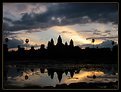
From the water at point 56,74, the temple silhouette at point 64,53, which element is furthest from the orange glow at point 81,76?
the temple silhouette at point 64,53

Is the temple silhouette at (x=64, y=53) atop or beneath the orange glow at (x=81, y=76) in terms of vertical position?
atop

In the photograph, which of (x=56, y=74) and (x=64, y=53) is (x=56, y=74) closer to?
(x=56, y=74)

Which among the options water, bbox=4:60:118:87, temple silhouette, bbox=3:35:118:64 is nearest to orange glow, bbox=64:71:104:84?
water, bbox=4:60:118:87

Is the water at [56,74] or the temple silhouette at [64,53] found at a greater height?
the temple silhouette at [64,53]

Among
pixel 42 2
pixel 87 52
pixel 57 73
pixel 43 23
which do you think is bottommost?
pixel 57 73

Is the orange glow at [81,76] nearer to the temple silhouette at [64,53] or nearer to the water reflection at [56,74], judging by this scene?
the water reflection at [56,74]

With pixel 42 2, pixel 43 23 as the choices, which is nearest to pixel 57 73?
pixel 43 23

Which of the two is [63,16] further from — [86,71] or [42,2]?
[86,71]

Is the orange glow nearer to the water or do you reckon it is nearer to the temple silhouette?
the water

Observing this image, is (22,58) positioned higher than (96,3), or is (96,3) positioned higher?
(96,3)
